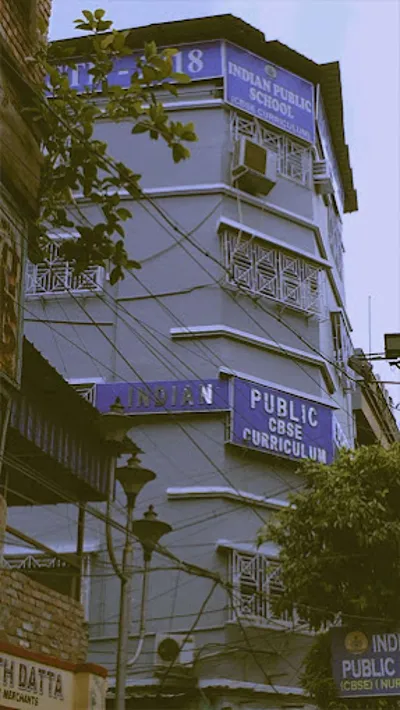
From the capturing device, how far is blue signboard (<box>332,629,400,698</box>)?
15844mm

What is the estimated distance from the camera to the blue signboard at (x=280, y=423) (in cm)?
2259

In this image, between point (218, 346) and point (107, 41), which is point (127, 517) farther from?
point (218, 346)

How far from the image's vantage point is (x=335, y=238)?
29.1 m

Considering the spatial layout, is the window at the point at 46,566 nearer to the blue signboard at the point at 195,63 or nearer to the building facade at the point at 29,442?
the building facade at the point at 29,442

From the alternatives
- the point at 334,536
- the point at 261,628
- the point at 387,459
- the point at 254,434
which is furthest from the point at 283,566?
the point at 254,434

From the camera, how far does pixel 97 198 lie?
8219mm

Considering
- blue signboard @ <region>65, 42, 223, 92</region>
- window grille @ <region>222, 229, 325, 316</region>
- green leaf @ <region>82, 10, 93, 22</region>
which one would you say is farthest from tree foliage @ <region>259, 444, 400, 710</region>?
blue signboard @ <region>65, 42, 223, 92</region>

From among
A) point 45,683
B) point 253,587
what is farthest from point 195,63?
point 45,683

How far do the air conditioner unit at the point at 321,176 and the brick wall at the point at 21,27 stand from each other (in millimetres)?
15904

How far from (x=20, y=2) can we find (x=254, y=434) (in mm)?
13187

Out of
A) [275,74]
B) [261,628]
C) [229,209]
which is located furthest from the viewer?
[275,74]

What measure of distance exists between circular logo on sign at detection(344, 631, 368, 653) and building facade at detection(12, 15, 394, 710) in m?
4.45

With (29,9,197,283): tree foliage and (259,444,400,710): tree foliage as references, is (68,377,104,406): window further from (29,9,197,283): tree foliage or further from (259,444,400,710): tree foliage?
(29,9,197,283): tree foliage

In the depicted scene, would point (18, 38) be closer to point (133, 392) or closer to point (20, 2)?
point (20, 2)
